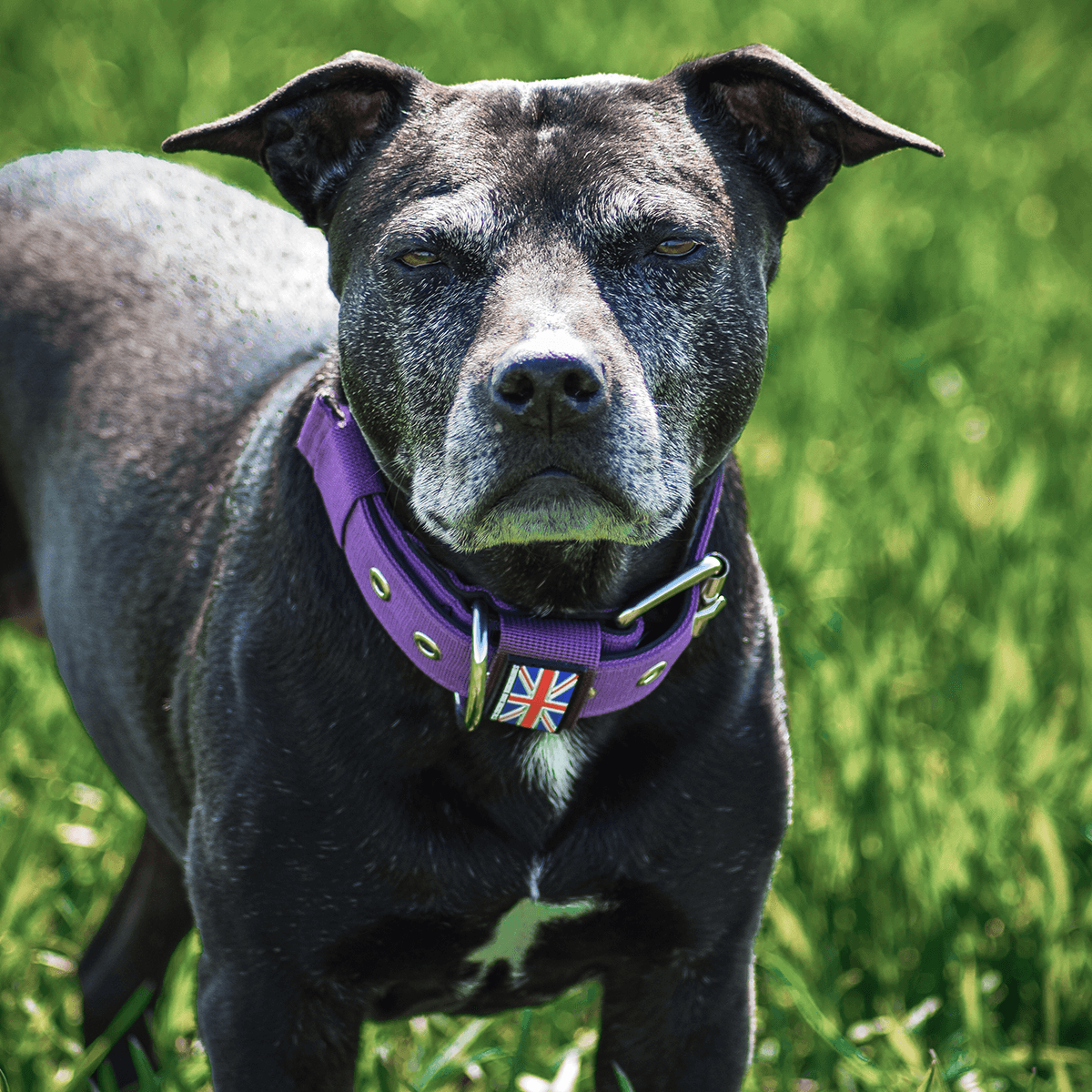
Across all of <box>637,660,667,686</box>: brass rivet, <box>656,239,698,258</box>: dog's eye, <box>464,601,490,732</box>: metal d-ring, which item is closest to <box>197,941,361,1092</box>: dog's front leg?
<box>464,601,490,732</box>: metal d-ring

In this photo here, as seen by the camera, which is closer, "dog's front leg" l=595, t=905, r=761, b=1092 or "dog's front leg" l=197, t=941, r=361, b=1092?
"dog's front leg" l=197, t=941, r=361, b=1092

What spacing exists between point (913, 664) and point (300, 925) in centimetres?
216

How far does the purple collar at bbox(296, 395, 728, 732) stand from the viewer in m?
2.10

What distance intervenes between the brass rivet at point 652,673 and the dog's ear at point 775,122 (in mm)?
833

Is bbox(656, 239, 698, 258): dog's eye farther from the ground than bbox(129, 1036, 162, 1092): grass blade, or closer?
farther from the ground

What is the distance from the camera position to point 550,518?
2023 millimetres

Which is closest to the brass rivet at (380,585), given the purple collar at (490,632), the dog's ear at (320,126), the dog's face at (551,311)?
the purple collar at (490,632)

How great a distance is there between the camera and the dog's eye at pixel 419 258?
83.4 inches

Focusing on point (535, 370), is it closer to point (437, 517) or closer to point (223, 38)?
point (437, 517)

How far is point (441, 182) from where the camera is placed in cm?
215

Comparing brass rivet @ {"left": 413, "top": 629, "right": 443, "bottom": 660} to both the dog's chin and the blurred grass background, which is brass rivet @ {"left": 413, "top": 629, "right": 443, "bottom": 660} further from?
the blurred grass background

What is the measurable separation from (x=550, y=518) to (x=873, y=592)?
2316 millimetres

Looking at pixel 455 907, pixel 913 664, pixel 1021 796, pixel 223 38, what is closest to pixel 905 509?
pixel 913 664

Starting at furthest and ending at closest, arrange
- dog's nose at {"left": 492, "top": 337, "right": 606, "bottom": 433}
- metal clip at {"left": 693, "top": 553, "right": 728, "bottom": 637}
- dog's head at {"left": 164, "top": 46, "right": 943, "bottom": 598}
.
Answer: metal clip at {"left": 693, "top": 553, "right": 728, "bottom": 637}
dog's head at {"left": 164, "top": 46, "right": 943, "bottom": 598}
dog's nose at {"left": 492, "top": 337, "right": 606, "bottom": 433}
